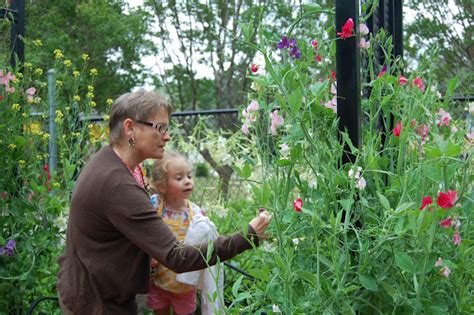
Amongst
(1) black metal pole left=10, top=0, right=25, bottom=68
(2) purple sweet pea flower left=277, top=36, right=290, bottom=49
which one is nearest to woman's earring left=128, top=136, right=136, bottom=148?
(2) purple sweet pea flower left=277, top=36, right=290, bottom=49

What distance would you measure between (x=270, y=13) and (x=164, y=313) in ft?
36.7

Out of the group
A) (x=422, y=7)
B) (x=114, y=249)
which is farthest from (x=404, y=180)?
(x=422, y=7)

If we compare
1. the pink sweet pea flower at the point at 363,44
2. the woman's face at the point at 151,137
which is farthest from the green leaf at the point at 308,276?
the woman's face at the point at 151,137

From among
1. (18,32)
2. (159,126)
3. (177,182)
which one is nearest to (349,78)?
(159,126)

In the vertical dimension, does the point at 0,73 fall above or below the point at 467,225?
above

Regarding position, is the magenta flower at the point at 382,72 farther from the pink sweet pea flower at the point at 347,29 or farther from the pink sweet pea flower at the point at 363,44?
the pink sweet pea flower at the point at 347,29

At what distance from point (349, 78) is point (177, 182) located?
1.49 m

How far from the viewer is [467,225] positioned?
169 centimetres

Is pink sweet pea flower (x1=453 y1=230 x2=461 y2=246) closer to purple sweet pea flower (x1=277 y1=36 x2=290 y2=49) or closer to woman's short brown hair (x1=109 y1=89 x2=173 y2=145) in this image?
purple sweet pea flower (x1=277 y1=36 x2=290 y2=49)

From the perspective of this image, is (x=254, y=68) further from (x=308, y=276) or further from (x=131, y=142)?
(x=131, y=142)

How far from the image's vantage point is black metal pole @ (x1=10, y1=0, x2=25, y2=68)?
3.51m

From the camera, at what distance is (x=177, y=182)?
312 cm

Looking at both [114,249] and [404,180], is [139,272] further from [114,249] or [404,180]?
[404,180]

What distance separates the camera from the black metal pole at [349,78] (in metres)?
1.75
